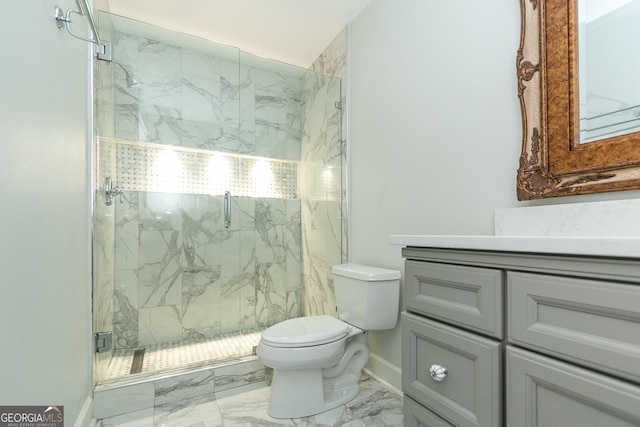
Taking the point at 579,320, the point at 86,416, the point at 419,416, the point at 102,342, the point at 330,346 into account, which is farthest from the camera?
the point at 102,342

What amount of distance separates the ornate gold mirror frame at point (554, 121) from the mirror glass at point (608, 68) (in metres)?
0.02

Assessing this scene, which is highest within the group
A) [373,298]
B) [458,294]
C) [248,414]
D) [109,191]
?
[109,191]

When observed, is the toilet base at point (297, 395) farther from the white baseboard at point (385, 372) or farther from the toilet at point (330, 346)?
the white baseboard at point (385, 372)

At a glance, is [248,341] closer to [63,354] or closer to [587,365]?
[63,354]

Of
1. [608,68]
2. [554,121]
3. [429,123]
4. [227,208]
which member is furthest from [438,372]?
[227,208]

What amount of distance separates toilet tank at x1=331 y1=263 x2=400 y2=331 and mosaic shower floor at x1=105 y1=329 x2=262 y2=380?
2.68ft

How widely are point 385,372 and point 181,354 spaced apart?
1367 millimetres

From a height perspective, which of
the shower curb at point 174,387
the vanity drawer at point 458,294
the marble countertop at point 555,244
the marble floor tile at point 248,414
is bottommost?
the marble floor tile at point 248,414

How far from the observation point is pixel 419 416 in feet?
3.09

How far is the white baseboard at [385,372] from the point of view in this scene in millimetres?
1764

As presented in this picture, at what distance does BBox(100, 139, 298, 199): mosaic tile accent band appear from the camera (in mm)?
2150

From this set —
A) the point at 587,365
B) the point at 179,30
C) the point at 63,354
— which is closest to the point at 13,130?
the point at 63,354

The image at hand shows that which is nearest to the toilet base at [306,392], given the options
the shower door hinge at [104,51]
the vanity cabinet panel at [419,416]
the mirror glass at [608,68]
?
the vanity cabinet panel at [419,416]

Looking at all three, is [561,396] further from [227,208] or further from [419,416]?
[227,208]
